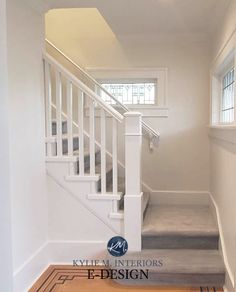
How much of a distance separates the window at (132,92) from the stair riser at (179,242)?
78.5 inches

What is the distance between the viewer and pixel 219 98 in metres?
4.25

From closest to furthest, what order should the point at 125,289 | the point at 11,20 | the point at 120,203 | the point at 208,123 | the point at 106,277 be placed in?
the point at 11,20, the point at 125,289, the point at 106,277, the point at 120,203, the point at 208,123

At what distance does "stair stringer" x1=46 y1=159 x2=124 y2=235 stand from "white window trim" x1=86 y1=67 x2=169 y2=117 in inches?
62.5

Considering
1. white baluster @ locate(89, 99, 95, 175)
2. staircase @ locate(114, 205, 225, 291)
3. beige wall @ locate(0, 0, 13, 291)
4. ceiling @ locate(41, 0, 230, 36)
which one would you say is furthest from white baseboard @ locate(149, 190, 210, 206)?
beige wall @ locate(0, 0, 13, 291)

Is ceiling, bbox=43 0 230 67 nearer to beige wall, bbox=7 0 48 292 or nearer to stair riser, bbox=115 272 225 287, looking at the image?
beige wall, bbox=7 0 48 292

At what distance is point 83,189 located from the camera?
345 centimetres

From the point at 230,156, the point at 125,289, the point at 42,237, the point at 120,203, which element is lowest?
the point at 125,289

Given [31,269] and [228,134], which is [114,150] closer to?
[228,134]

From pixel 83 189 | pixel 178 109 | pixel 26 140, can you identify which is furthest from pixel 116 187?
pixel 178 109

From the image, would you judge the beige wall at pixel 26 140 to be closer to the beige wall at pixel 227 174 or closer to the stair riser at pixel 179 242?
the stair riser at pixel 179 242

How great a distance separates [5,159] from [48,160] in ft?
7.36

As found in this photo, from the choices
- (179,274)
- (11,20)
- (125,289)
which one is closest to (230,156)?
(179,274)

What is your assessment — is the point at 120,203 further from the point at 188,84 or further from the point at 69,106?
the point at 188,84

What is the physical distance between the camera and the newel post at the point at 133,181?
326 centimetres
